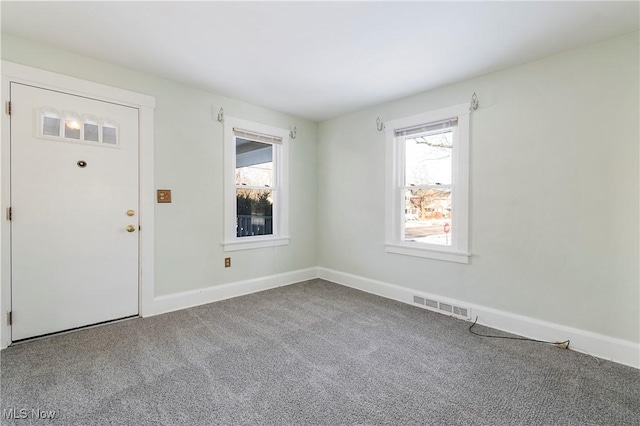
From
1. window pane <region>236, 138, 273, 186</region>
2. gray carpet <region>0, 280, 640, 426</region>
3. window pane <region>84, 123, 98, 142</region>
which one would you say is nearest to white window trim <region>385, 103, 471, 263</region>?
gray carpet <region>0, 280, 640, 426</region>

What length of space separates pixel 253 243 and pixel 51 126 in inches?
91.9

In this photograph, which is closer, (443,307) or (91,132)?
(91,132)

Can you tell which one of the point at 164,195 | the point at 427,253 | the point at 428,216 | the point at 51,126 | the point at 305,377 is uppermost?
the point at 51,126

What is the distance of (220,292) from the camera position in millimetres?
3656

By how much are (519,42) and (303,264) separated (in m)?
3.65

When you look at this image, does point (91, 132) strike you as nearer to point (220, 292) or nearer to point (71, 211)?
point (71, 211)

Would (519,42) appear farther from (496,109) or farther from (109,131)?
(109,131)

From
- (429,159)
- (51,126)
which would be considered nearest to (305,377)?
(429,159)

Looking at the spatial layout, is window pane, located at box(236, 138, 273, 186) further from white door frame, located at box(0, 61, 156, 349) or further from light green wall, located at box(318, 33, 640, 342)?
light green wall, located at box(318, 33, 640, 342)

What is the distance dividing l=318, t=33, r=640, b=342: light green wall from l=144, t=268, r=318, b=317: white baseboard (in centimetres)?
178

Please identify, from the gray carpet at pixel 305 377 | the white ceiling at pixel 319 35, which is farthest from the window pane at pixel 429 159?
the gray carpet at pixel 305 377

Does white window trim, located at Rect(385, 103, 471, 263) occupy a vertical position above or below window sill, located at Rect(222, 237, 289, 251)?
above

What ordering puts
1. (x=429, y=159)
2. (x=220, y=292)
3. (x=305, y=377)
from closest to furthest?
(x=305, y=377), (x=429, y=159), (x=220, y=292)

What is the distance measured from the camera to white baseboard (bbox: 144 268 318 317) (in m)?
3.20
